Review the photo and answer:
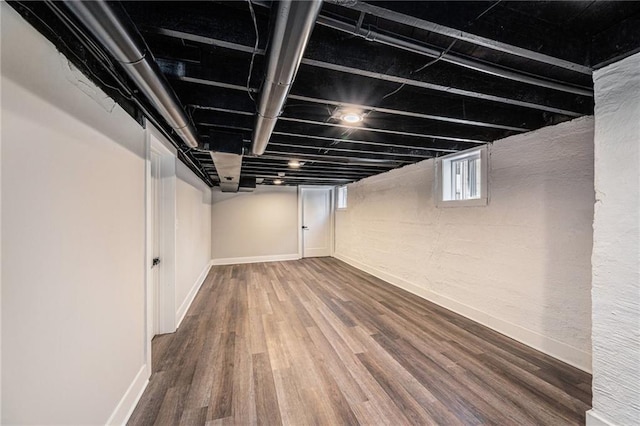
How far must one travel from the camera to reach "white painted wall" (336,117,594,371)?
211 centimetres

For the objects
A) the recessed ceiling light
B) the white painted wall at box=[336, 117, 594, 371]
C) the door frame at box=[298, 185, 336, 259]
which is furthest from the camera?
the door frame at box=[298, 185, 336, 259]

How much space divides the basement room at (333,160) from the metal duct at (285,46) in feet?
0.03

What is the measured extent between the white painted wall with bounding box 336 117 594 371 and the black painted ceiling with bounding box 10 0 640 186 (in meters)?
0.42

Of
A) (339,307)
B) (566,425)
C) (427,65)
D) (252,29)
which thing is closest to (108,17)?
(252,29)

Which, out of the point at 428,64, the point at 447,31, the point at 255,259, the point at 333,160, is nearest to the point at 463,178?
the point at 333,160

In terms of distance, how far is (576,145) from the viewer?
2131 mm

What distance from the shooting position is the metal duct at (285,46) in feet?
2.50

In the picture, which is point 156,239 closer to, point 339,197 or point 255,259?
point 255,259

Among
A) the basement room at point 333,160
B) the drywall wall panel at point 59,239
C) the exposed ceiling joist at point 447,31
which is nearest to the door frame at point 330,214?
the basement room at point 333,160

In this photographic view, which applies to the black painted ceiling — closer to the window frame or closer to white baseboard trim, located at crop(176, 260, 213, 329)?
white baseboard trim, located at crop(176, 260, 213, 329)

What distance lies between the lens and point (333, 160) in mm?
3574

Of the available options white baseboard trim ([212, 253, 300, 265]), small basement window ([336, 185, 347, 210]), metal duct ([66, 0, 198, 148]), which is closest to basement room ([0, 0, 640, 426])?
metal duct ([66, 0, 198, 148])

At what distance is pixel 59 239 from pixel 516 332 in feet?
11.7

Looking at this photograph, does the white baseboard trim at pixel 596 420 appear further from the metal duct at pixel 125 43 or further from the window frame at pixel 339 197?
the window frame at pixel 339 197
